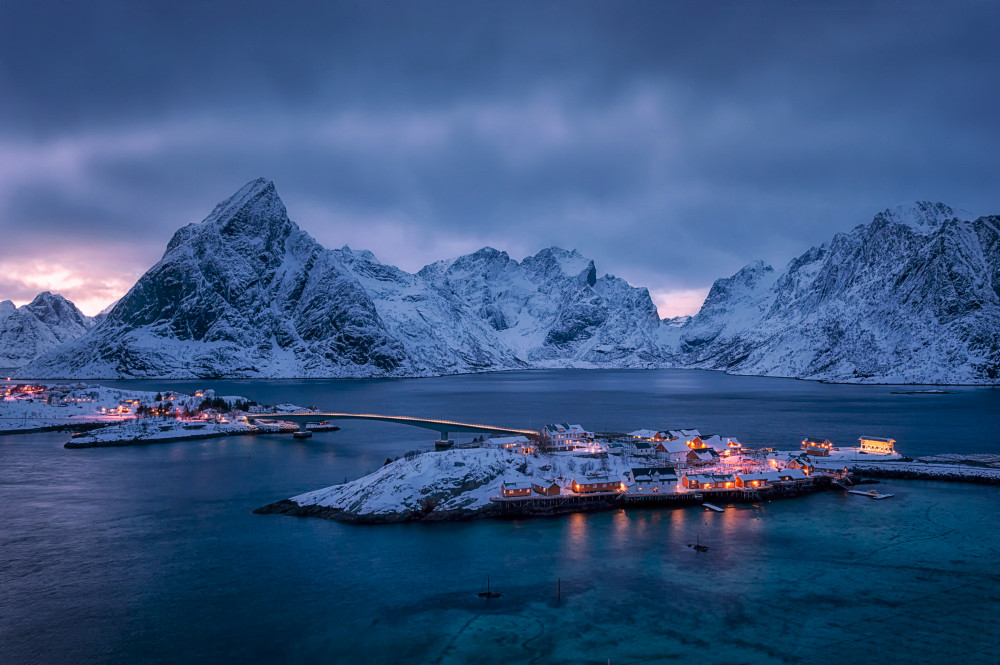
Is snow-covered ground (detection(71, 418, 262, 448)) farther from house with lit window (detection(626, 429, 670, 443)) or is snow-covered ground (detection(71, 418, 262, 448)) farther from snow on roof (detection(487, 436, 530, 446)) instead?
house with lit window (detection(626, 429, 670, 443))

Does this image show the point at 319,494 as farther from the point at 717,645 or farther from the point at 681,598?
the point at 717,645

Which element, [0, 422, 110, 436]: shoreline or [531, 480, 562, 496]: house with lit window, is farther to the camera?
[0, 422, 110, 436]: shoreline

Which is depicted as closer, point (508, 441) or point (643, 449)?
point (643, 449)

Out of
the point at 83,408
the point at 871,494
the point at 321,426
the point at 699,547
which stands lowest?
the point at 699,547

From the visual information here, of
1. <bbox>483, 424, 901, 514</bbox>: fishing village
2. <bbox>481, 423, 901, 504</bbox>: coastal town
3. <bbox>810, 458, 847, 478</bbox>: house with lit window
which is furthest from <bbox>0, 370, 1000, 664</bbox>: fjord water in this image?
<bbox>810, 458, 847, 478</bbox>: house with lit window

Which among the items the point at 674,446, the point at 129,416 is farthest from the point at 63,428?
the point at 674,446

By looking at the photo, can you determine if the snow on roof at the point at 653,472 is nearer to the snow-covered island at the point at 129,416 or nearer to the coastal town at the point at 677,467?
the coastal town at the point at 677,467

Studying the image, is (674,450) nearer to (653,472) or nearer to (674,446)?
(674,446)
